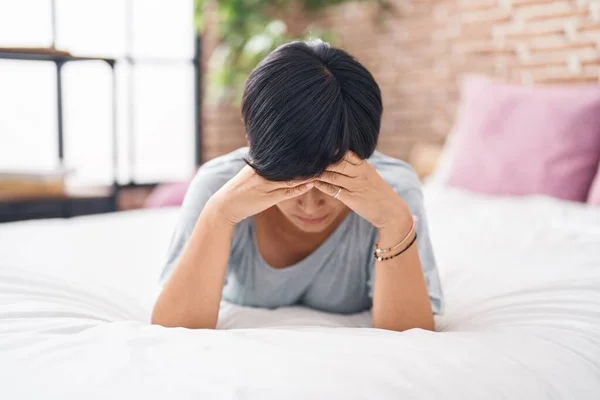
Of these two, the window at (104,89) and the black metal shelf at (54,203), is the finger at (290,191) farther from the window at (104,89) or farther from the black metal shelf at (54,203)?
the window at (104,89)

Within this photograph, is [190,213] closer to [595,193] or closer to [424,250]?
[424,250]

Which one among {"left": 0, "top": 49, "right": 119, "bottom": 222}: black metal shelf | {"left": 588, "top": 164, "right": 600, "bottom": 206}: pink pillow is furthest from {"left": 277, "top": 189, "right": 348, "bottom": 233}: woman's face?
{"left": 0, "top": 49, "right": 119, "bottom": 222}: black metal shelf

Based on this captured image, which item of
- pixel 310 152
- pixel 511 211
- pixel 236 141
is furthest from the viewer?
pixel 236 141

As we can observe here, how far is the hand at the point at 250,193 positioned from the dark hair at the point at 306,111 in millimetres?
37

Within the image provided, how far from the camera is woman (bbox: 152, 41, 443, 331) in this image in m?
0.97

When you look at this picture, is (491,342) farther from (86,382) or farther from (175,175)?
(175,175)

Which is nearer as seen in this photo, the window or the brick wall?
the brick wall

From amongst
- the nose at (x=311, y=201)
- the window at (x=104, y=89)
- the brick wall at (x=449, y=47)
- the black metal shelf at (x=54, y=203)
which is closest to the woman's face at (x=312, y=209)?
the nose at (x=311, y=201)

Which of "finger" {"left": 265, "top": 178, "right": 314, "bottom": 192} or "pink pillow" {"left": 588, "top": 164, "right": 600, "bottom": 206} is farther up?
"finger" {"left": 265, "top": 178, "right": 314, "bottom": 192}

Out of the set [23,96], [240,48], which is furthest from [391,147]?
[23,96]

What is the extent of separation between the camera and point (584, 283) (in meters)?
1.22

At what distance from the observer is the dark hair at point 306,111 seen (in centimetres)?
95

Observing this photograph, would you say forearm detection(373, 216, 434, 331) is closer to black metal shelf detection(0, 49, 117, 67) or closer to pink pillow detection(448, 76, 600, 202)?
pink pillow detection(448, 76, 600, 202)

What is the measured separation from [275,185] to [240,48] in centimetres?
286
